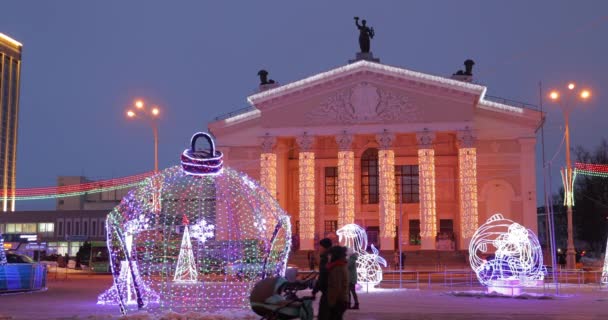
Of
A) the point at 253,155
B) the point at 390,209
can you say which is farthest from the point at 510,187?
the point at 253,155

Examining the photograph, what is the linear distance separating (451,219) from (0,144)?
225ft

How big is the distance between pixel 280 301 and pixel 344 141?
3467 centimetres

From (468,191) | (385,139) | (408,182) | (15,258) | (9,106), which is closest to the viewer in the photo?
(15,258)

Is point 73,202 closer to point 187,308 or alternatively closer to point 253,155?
point 253,155

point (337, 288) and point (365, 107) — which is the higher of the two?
point (365, 107)

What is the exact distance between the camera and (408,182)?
48.6 metres

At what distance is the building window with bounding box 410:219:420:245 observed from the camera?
47875mm

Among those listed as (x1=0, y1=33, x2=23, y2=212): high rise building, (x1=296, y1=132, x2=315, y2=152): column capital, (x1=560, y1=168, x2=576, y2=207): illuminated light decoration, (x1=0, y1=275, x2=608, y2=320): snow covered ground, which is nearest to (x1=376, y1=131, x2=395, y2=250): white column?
(x1=296, y1=132, x2=315, y2=152): column capital

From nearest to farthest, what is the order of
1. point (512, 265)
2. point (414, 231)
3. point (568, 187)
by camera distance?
point (512, 265) → point (568, 187) → point (414, 231)

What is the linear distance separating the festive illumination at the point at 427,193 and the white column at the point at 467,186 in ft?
5.37

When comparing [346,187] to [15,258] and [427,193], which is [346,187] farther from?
[15,258]

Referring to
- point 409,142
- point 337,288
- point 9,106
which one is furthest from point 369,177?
point 9,106

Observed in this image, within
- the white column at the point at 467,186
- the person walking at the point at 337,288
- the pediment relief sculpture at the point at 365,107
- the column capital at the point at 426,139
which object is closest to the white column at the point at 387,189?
the pediment relief sculpture at the point at 365,107

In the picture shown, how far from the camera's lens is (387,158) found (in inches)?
1751
